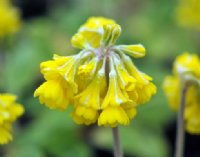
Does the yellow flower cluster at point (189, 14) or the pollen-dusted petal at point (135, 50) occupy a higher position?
the pollen-dusted petal at point (135, 50)

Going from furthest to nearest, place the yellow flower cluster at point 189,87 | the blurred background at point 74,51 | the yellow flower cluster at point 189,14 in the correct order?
the yellow flower cluster at point 189,14 < the blurred background at point 74,51 < the yellow flower cluster at point 189,87

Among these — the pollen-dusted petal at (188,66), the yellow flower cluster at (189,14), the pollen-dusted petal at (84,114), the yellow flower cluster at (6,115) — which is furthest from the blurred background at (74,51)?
the pollen-dusted petal at (84,114)

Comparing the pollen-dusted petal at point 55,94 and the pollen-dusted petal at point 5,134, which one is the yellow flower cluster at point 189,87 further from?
the pollen-dusted petal at point 5,134

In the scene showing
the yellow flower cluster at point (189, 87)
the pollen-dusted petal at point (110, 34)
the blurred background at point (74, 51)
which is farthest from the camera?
the blurred background at point (74, 51)

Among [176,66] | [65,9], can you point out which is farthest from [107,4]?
[176,66]

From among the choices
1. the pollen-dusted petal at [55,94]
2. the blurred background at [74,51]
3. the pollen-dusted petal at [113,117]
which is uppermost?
the pollen-dusted petal at [55,94]

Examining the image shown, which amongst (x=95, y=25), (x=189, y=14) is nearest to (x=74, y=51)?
(x=189, y=14)

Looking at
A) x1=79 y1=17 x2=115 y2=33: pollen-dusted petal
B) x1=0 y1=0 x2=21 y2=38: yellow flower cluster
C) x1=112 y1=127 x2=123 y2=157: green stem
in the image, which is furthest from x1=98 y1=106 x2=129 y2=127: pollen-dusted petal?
x1=0 y1=0 x2=21 y2=38: yellow flower cluster

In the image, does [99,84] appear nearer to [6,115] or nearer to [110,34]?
[110,34]
